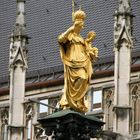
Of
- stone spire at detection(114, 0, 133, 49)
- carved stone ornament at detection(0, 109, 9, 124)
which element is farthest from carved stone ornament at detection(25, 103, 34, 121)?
stone spire at detection(114, 0, 133, 49)

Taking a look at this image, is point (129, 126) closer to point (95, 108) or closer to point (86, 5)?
point (95, 108)

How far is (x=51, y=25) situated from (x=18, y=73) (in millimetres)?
3827

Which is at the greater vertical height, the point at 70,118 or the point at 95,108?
the point at 95,108

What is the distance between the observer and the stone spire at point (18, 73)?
164 ft

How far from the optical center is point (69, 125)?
19141 millimetres

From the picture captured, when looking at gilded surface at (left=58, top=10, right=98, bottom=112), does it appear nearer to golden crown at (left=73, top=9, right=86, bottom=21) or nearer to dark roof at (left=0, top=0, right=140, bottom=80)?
golden crown at (left=73, top=9, right=86, bottom=21)

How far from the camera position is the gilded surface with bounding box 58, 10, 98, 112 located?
19.4m

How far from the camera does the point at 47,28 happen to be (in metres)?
53.6

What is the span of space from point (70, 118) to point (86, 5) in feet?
111

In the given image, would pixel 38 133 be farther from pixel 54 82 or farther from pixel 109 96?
pixel 109 96

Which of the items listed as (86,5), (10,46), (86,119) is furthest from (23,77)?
(86,119)

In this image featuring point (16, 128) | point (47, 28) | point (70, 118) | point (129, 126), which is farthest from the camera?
point (47, 28)

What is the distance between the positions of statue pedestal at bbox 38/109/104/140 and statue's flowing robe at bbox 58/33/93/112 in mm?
222

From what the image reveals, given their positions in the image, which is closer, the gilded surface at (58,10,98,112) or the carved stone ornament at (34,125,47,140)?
the gilded surface at (58,10,98,112)
